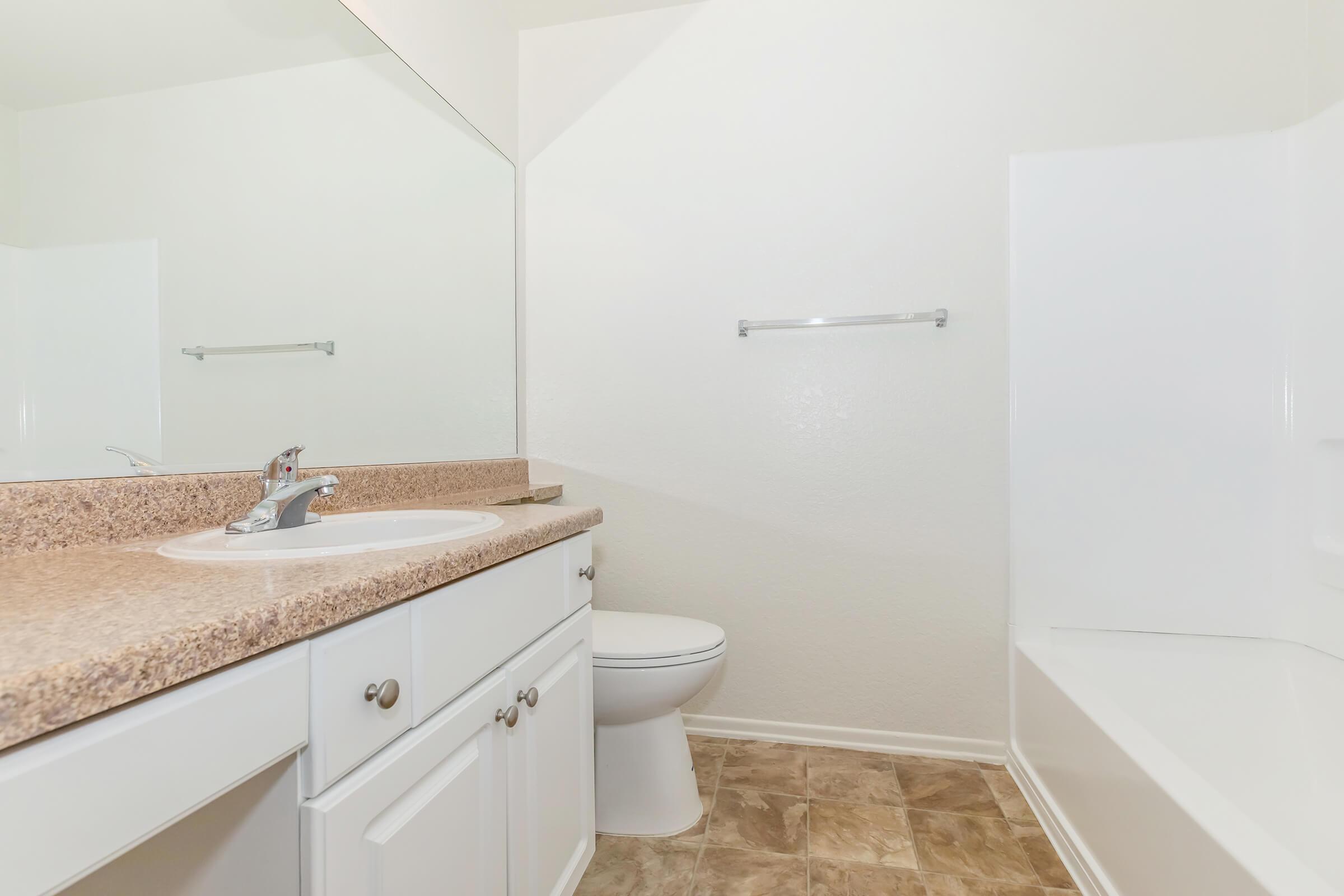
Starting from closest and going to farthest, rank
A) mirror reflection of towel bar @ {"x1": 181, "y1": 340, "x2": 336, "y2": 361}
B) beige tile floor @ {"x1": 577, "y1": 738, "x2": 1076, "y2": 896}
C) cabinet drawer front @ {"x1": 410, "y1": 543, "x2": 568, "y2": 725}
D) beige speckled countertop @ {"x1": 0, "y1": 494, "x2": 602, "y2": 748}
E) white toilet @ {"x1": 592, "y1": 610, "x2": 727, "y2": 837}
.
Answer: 1. beige speckled countertop @ {"x1": 0, "y1": 494, "x2": 602, "y2": 748}
2. cabinet drawer front @ {"x1": 410, "y1": 543, "x2": 568, "y2": 725}
3. mirror reflection of towel bar @ {"x1": 181, "y1": 340, "x2": 336, "y2": 361}
4. beige tile floor @ {"x1": 577, "y1": 738, "x2": 1076, "y2": 896}
5. white toilet @ {"x1": 592, "y1": 610, "x2": 727, "y2": 837}

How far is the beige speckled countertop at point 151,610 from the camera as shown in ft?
1.29

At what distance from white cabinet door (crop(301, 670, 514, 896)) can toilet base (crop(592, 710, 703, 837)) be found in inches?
23.9

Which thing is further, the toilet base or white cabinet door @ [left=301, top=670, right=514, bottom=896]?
the toilet base

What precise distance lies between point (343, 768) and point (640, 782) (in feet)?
3.45

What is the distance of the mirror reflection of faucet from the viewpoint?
957 mm

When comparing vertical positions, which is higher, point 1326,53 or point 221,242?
point 1326,53

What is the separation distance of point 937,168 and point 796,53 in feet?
1.84

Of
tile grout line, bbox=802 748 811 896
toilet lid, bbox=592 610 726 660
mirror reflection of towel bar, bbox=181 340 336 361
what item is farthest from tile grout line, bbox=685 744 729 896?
mirror reflection of towel bar, bbox=181 340 336 361

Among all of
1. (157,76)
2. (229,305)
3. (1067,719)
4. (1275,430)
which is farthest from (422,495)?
(1275,430)

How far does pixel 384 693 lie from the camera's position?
0.68 m

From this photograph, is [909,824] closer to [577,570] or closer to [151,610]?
[577,570]

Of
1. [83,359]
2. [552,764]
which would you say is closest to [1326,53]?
[552,764]

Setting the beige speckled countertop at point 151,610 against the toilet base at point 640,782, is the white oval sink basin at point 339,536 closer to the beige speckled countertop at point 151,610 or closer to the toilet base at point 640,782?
the beige speckled countertop at point 151,610

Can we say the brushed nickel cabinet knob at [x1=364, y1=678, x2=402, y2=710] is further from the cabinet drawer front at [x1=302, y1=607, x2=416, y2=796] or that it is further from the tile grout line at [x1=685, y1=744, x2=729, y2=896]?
the tile grout line at [x1=685, y1=744, x2=729, y2=896]
